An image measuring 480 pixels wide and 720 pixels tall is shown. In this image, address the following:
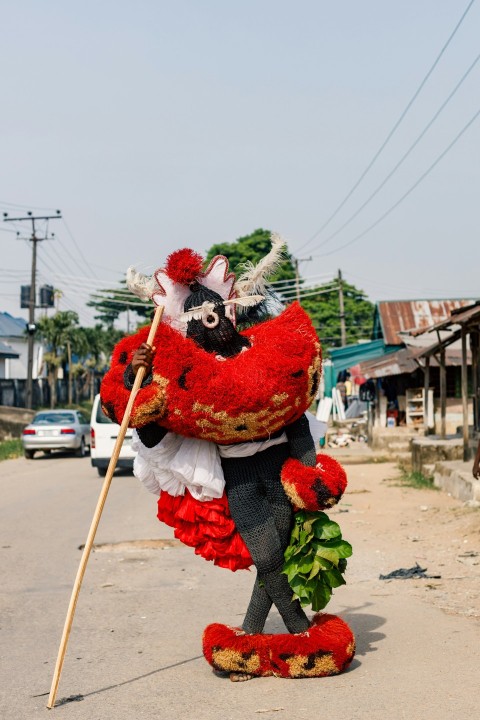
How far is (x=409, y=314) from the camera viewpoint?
3609 cm

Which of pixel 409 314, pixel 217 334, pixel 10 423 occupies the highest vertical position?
pixel 409 314

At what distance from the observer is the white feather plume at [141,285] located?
518cm

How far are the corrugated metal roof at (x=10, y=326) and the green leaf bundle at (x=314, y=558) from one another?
230ft

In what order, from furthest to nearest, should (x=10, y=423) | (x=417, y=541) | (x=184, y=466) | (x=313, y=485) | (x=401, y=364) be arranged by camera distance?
(x=10, y=423) < (x=401, y=364) < (x=417, y=541) < (x=184, y=466) < (x=313, y=485)

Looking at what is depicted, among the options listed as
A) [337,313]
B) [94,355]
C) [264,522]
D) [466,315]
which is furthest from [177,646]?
[94,355]

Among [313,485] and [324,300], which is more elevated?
[324,300]

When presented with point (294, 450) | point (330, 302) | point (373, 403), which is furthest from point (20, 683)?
point (330, 302)

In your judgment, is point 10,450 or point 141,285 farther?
point 10,450

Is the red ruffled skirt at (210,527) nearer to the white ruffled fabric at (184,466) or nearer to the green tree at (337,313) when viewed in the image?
the white ruffled fabric at (184,466)

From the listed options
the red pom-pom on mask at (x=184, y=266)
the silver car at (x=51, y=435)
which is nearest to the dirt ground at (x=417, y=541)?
the red pom-pom on mask at (x=184, y=266)

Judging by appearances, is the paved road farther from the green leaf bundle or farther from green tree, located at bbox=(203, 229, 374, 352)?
green tree, located at bbox=(203, 229, 374, 352)

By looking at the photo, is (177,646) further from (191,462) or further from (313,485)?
(313,485)

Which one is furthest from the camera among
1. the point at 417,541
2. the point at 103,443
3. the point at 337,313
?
the point at 337,313

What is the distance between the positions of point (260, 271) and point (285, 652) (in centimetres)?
201
